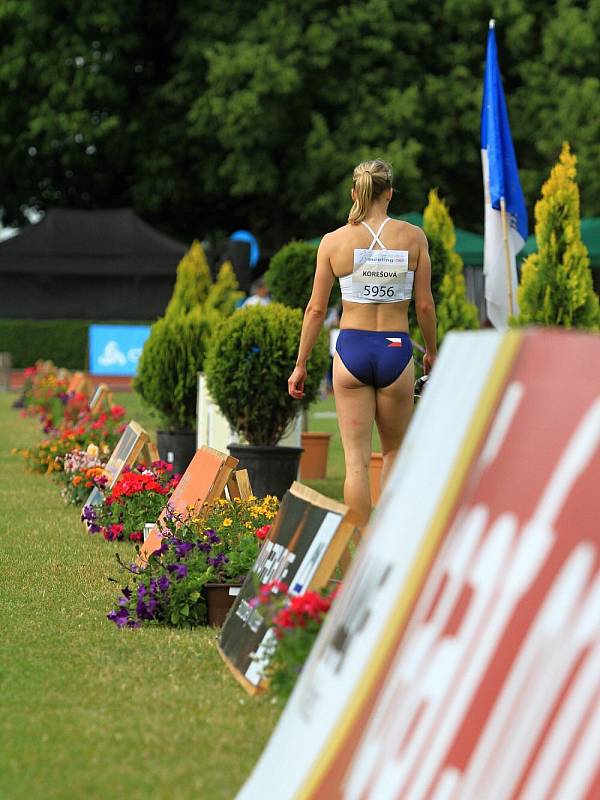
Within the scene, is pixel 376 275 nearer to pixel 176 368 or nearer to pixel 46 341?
pixel 176 368

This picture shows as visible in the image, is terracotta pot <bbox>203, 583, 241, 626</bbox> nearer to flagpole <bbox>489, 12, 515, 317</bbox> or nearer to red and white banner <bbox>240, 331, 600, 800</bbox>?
red and white banner <bbox>240, 331, 600, 800</bbox>

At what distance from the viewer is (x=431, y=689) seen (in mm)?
3666

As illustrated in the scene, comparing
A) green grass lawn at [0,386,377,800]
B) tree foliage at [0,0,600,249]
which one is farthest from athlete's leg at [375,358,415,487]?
tree foliage at [0,0,600,249]

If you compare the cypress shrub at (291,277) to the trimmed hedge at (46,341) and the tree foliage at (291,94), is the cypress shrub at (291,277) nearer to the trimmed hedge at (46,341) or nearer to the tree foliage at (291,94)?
the trimmed hedge at (46,341)

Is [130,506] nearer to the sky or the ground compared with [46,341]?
nearer to the sky

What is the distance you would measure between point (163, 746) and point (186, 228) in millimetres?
44352

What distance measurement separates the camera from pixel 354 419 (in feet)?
24.8

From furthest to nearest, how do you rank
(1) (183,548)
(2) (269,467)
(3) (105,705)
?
(2) (269,467), (1) (183,548), (3) (105,705)

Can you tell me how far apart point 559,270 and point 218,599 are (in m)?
8.50

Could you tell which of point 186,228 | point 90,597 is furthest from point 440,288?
point 186,228

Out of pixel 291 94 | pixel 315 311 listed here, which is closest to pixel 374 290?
pixel 315 311

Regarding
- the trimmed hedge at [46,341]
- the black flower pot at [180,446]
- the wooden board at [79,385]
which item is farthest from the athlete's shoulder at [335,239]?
the trimmed hedge at [46,341]

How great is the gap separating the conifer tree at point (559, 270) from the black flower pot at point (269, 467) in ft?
12.6

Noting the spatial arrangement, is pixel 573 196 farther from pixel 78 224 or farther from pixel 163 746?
pixel 78 224
